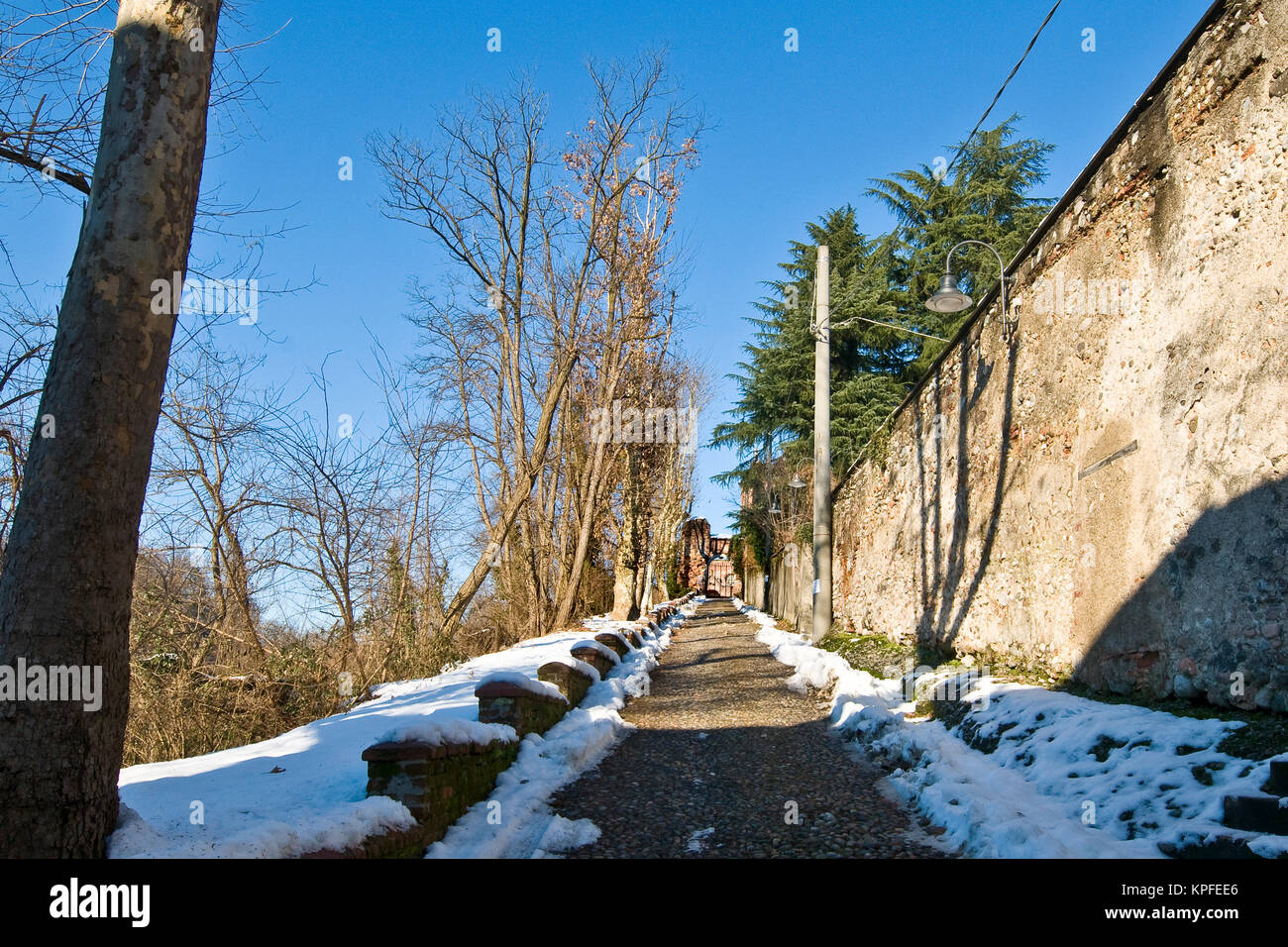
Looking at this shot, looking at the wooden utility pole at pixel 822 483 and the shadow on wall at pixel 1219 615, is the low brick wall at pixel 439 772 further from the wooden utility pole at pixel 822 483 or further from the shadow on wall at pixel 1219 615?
the wooden utility pole at pixel 822 483

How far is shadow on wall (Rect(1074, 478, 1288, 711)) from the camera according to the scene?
4.38 m

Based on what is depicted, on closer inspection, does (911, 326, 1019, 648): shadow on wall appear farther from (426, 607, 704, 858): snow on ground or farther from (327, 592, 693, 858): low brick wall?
(327, 592, 693, 858): low brick wall

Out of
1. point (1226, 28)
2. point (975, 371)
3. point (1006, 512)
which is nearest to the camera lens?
point (1226, 28)

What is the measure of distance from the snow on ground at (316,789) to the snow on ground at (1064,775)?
207 centimetres

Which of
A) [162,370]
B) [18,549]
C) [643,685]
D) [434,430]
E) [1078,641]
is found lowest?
[643,685]

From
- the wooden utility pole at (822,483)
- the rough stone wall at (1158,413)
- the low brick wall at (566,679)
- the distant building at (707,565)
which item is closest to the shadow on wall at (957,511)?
the rough stone wall at (1158,413)

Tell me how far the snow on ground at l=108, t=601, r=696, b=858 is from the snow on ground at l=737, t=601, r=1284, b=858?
207 cm

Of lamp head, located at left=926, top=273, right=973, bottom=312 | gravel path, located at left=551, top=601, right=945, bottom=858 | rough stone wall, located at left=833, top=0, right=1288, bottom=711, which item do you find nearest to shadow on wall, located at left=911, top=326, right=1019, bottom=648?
rough stone wall, located at left=833, top=0, right=1288, bottom=711

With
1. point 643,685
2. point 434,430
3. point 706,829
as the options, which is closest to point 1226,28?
point 706,829

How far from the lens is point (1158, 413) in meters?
5.57

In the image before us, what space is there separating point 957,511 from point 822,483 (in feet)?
13.6
